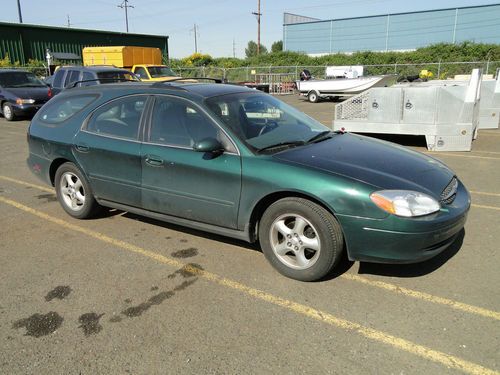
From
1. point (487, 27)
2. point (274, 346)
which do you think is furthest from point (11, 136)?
point (487, 27)

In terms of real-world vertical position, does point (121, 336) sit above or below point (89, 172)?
below

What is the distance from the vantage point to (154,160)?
13.6 ft

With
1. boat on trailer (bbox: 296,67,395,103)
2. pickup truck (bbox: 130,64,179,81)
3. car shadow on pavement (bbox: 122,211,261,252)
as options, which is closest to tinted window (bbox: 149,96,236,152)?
car shadow on pavement (bbox: 122,211,261,252)

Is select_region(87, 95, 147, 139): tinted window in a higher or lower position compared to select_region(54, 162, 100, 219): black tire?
higher

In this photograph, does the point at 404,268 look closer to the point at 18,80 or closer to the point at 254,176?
the point at 254,176

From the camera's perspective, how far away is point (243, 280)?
142 inches

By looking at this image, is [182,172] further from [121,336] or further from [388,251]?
[388,251]

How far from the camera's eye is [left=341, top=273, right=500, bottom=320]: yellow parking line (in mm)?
3062

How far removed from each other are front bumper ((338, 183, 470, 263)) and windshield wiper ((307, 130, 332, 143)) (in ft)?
3.76

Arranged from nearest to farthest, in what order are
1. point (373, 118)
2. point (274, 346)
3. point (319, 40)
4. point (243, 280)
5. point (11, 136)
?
point (274, 346)
point (243, 280)
point (373, 118)
point (11, 136)
point (319, 40)

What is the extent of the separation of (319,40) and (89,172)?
65730 mm

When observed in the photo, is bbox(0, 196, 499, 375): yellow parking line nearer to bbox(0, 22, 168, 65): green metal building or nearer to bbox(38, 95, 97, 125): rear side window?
bbox(38, 95, 97, 125): rear side window

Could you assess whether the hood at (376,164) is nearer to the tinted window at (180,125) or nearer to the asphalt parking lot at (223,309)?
the tinted window at (180,125)

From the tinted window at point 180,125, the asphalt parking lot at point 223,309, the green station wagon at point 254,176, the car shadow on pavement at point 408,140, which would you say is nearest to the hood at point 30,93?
the green station wagon at point 254,176
